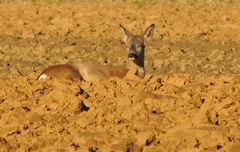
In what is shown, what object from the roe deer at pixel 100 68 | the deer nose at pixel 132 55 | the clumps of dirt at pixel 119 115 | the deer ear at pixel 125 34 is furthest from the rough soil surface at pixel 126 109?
the deer nose at pixel 132 55

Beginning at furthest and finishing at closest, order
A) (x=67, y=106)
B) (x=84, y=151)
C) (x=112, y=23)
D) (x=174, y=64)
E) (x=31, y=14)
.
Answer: (x=31, y=14) < (x=112, y=23) < (x=174, y=64) < (x=67, y=106) < (x=84, y=151)

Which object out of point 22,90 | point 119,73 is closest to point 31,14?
point 119,73

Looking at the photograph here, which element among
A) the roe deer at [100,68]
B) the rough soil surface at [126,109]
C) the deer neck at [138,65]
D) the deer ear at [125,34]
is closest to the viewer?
the rough soil surface at [126,109]

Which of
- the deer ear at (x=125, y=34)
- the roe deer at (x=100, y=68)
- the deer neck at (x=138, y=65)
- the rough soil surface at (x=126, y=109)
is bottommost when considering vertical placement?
the deer neck at (x=138, y=65)

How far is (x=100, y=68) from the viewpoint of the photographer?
1511cm

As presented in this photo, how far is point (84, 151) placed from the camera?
26.1ft

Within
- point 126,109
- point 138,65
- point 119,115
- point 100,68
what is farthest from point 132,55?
point 119,115

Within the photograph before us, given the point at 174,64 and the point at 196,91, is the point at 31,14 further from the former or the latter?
the point at 196,91

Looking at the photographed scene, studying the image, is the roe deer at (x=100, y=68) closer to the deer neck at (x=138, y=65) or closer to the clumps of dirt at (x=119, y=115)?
the deer neck at (x=138, y=65)

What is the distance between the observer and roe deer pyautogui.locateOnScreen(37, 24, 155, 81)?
46.1 feet

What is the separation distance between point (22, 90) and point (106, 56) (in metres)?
9.82

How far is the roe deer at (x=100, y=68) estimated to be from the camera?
46.1 feet

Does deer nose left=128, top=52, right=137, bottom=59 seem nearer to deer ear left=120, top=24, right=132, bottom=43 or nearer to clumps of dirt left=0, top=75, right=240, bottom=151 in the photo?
deer ear left=120, top=24, right=132, bottom=43

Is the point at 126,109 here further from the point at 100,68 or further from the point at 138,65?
the point at 138,65
